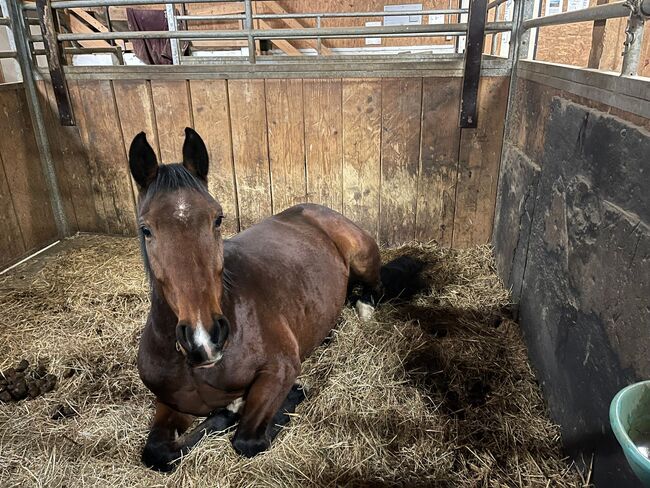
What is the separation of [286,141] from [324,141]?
286 millimetres

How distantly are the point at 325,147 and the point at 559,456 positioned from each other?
2432 mm

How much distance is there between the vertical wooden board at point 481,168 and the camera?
124 inches

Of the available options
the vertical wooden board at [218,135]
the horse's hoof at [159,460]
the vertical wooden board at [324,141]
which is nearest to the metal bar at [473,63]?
the vertical wooden board at [324,141]

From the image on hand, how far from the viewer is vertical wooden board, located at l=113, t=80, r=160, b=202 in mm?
3537

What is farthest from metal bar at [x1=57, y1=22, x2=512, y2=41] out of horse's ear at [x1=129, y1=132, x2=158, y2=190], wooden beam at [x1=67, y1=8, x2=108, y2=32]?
wooden beam at [x1=67, y1=8, x2=108, y2=32]

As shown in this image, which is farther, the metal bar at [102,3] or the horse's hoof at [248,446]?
the metal bar at [102,3]

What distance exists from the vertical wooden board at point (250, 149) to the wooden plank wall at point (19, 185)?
1.63 m

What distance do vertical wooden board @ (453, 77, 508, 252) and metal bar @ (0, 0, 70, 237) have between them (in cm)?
325

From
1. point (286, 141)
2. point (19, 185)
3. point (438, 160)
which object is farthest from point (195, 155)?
point (19, 185)

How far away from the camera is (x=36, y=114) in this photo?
3727mm

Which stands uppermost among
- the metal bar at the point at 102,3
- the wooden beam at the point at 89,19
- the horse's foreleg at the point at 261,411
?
the wooden beam at the point at 89,19

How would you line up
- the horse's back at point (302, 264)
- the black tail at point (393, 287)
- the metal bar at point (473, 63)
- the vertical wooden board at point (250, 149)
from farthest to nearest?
the vertical wooden board at point (250, 149)
the black tail at point (393, 287)
the metal bar at point (473, 63)
the horse's back at point (302, 264)

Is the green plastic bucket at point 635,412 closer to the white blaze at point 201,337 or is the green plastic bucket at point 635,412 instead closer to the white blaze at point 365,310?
the white blaze at point 201,337

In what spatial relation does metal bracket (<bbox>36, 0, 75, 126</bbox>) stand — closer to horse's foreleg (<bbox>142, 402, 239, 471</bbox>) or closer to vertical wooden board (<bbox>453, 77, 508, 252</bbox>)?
horse's foreleg (<bbox>142, 402, 239, 471</bbox>)
